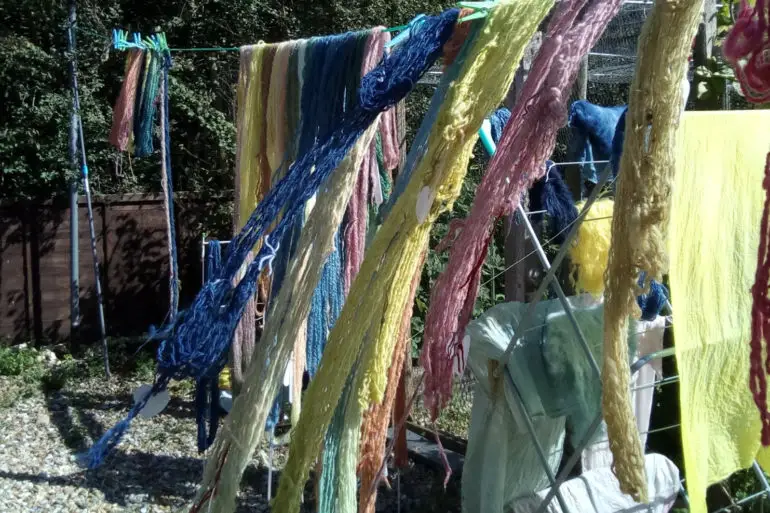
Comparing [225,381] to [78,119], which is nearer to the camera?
[225,381]

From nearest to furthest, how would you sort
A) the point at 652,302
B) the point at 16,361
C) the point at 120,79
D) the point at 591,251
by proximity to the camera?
the point at 591,251, the point at 652,302, the point at 16,361, the point at 120,79

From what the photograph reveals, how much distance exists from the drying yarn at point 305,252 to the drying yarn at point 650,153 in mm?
681

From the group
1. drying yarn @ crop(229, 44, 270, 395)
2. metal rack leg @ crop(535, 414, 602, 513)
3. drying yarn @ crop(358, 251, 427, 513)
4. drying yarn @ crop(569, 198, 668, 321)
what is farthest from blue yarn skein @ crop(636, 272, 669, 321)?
drying yarn @ crop(229, 44, 270, 395)

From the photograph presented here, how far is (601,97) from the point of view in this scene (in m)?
5.96

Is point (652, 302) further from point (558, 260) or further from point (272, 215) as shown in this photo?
point (272, 215)

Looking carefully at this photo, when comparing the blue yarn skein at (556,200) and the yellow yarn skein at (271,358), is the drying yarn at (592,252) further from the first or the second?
the yellow yarn skein at (271,358)

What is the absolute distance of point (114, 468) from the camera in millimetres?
5047

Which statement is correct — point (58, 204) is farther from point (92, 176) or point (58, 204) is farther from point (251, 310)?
point (251, 310)

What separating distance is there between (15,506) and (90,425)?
140 centimetres

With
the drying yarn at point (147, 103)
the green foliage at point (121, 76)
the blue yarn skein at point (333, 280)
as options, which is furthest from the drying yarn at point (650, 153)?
the green foliage at point (121, 76)

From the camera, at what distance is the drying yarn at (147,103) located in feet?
15.7

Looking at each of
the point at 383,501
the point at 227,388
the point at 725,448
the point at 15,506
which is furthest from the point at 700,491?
the point at 227,388

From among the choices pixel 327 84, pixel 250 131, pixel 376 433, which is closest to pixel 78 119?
pixel 250 131

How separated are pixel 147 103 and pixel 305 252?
3.31 meters
